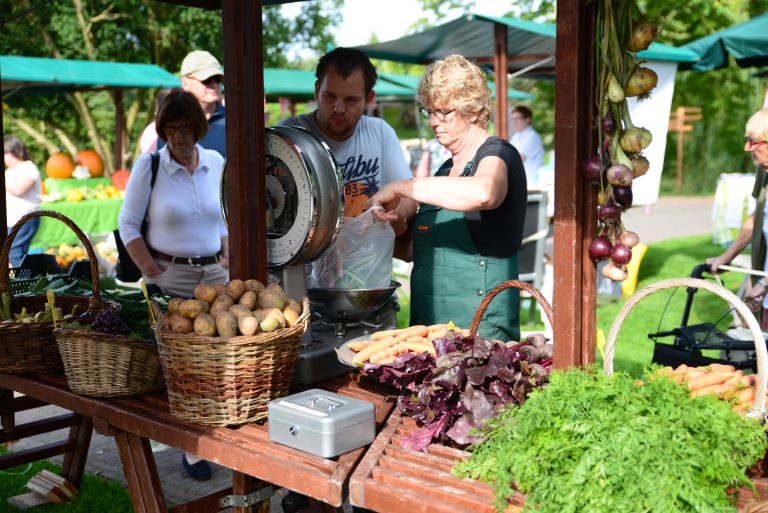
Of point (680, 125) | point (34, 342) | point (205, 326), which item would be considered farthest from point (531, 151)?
point (680, 125)

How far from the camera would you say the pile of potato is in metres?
2.13

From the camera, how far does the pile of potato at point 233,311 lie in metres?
2.13

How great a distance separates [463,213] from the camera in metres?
2.78

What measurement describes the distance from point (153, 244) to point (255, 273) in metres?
1.87

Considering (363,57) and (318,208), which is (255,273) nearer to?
(318,208)

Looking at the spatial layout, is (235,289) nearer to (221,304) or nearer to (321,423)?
(221,304)

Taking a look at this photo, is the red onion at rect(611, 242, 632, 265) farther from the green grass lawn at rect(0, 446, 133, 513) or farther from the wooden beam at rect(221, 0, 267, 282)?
the green grass lawn at rect(0, 446, 133, 513)

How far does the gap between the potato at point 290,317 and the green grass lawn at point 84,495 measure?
2123 mm

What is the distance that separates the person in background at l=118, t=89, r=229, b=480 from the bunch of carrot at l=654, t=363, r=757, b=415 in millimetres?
2871

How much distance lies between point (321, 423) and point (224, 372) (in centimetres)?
35

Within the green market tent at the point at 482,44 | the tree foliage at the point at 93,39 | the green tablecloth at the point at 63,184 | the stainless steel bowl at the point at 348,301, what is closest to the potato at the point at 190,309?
the stainless steel bowl at the point at 348,301

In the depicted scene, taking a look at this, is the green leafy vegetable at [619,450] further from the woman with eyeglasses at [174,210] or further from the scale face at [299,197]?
the woman with eyeglasses at [174,210]

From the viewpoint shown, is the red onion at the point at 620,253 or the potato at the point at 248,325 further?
the potato at the point at 248,325

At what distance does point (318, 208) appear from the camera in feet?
7.93
